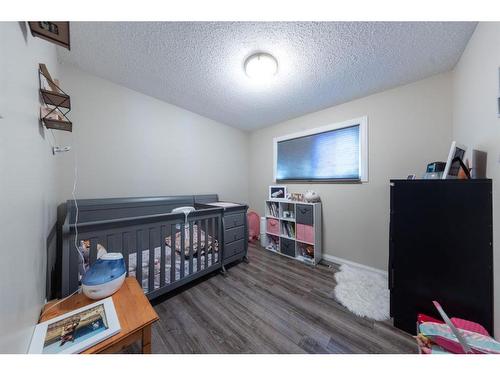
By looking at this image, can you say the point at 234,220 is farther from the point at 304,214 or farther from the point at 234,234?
the point at 304,214

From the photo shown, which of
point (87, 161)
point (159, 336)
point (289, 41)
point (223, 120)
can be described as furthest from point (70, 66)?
point (159, 336)

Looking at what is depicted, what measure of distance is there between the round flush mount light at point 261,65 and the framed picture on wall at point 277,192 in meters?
1.76

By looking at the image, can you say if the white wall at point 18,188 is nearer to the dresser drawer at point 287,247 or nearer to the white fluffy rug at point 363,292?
the white fluffy rug at point 363,292

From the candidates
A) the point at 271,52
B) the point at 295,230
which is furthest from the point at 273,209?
the point at 271,52

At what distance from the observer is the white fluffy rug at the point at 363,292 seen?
1434mm

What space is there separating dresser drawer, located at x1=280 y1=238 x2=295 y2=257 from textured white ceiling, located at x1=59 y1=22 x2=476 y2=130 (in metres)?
2.05

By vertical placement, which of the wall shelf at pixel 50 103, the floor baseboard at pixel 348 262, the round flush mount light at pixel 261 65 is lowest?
the floor baseboard at pixel 348 262

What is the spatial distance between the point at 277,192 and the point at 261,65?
6.24ft

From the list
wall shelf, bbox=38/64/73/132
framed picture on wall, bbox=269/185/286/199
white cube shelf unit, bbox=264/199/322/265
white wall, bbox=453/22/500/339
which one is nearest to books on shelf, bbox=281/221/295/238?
white cube shelf unit, bbox=264/199/322/265

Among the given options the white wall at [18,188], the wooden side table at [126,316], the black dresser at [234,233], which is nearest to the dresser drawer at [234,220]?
the black dresser at [234,233]

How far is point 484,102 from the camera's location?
112cm
